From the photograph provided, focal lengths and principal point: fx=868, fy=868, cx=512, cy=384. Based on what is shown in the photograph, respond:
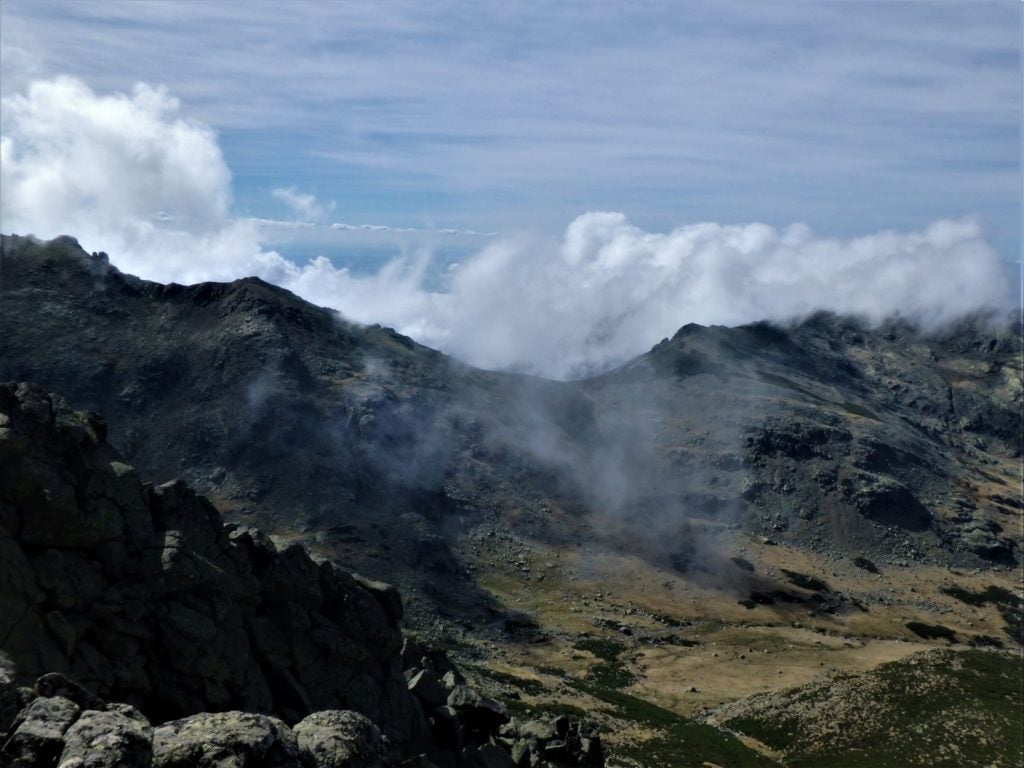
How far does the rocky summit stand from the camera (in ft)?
114

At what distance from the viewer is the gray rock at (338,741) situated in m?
23.4

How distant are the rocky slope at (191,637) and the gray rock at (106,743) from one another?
10 centimetres

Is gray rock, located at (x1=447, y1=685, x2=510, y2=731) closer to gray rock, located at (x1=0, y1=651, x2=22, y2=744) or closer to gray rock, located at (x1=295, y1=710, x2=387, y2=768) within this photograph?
gray rock, located at (x1=295, y1=710, x2=387, y2=768)

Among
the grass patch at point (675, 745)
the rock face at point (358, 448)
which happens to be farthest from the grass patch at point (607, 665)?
the rock face at point (358, 448)

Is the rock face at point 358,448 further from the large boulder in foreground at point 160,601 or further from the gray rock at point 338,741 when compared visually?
the gray rock at point 338,741

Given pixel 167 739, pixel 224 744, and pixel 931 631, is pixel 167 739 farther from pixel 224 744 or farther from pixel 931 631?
pixel 931 631

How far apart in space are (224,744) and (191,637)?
16229mm

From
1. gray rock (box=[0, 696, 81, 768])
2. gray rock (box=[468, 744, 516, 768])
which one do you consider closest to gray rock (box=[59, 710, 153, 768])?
gray rock (box=[0, 696, 81, 768])

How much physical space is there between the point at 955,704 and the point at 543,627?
174 ft

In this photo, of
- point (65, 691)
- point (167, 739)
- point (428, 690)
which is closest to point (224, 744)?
point (167, 739)

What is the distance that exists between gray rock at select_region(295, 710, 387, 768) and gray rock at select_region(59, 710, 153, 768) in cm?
478

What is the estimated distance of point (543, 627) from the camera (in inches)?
4754

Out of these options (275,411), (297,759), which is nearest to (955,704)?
(297,759)

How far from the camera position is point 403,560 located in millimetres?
131750
